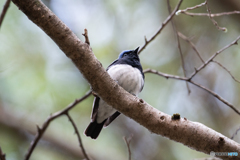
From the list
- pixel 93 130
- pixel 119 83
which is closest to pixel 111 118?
pixel 93 130

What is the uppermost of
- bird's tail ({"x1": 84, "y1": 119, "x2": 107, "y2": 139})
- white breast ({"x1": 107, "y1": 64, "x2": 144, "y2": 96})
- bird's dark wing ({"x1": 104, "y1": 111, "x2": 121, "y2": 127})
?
white breast ({"x1": 107, "y1": 64, "x2": 144, "y2": 96})

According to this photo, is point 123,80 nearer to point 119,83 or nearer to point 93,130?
point 119,83

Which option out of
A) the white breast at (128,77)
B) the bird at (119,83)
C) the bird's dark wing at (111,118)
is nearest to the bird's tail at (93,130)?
the bird at (119,83)

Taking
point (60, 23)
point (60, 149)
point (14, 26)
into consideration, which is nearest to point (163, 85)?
point (60, 149)

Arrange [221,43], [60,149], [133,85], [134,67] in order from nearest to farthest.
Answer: [133,85] < [134,67] < [60,149] < [221,43]

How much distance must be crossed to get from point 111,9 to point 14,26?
1786 mm

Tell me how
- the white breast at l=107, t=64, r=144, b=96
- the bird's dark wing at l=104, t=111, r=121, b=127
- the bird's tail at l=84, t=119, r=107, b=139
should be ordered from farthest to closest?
the bird's dark wing at l=104, t=111, r=121, b=127 < the bird's tail at l=84, t=119, r=107, b=139 < the white breast at l=107, t=64, r=144, b=96

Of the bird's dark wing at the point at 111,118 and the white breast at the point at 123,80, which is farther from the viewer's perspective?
the bird's dark wing at the point at 111,118

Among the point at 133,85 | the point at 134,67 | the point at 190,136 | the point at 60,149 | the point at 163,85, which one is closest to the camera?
the point at 190,136

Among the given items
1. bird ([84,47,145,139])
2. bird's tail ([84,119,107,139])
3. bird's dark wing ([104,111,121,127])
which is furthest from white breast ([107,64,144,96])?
bird's tail ([84,119,107,139])

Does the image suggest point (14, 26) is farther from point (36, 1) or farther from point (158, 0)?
point (36, 1)

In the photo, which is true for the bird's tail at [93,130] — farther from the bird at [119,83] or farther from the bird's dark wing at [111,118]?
the bird's dark wing at [111,118]

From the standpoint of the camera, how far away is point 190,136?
87.0 inches

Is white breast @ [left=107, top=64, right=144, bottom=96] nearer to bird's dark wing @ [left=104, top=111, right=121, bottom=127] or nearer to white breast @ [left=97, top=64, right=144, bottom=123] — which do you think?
white breast @ [left=97, top=64, right=144, bottom=123]
